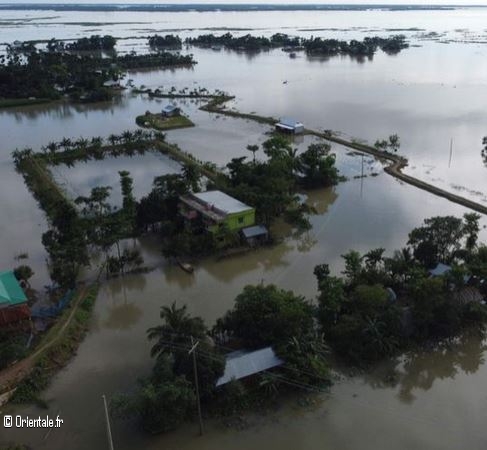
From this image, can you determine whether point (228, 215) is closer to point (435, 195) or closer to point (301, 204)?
point (301, 204)

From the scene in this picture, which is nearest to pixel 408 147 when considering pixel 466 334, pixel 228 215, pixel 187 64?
pixel 228 215

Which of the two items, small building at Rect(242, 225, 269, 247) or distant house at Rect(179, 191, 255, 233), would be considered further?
small building at Rect(242, 225, 269, 247)

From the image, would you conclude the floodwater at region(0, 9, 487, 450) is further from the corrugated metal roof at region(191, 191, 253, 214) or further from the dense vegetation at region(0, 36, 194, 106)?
the dense vegetation at region(0, 36, 194, 106)

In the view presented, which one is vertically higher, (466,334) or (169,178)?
(169,178)

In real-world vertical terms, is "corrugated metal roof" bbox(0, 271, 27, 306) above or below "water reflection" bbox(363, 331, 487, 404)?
above

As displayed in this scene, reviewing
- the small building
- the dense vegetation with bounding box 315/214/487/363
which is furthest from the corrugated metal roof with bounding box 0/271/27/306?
the dense vegetation with bounding box 315/214/487/363

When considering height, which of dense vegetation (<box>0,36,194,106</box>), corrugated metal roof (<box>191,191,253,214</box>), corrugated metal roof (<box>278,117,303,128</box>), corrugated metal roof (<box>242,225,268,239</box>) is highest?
dense vegetation (<box>0,36,194,106</box>)

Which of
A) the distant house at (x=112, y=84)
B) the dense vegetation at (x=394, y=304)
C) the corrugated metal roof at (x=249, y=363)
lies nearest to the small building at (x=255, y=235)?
the dense vegetation at (x=394, y=304)

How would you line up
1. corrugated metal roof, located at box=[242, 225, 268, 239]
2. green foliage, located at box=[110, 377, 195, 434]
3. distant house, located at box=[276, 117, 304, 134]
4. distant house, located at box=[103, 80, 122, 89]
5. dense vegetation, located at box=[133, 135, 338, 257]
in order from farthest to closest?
distant house, located at box=[103, 80, 122, 89] < distant house, located at box=[276, 117, 304, 134] < corrugated metal roof, located at box=[242, 225, 268, 239] < dense vegetation, located at box=[133, 135, 338, 257] < green foliage, located at box=[110, 377, 195, 434]
